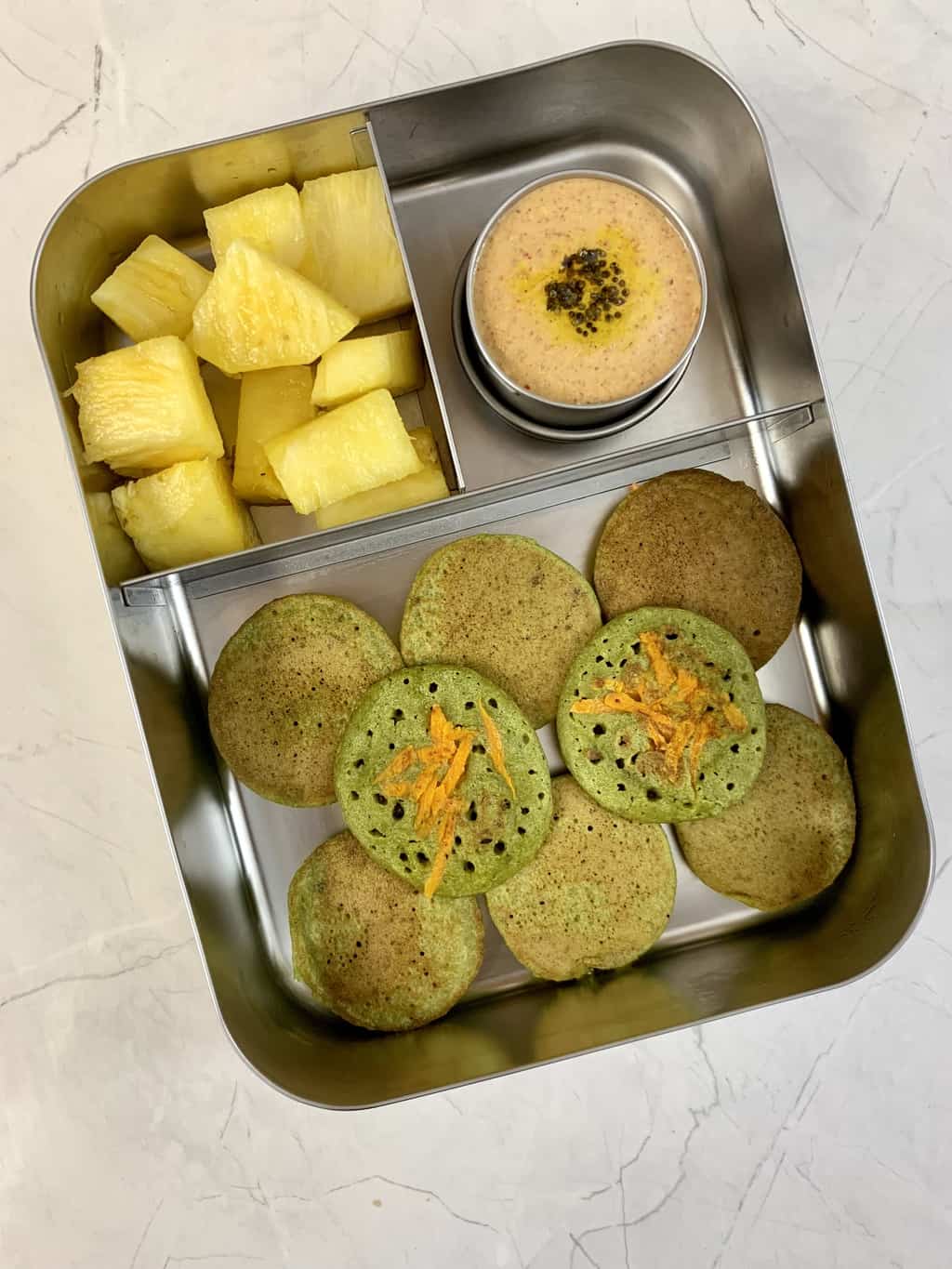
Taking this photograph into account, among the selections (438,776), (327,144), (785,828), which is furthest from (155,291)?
(785,828)

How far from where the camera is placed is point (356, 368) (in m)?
0.97

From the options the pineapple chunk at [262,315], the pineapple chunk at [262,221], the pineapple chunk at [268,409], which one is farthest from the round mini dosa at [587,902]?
the pineapple chunk at [262,221]

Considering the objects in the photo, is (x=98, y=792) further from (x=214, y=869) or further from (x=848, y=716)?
(x=848, y=716)

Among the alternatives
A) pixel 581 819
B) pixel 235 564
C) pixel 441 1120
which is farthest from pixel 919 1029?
pixel 235 564

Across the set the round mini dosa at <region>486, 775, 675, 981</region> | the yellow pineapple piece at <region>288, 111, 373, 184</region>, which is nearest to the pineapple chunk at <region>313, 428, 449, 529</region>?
the yellow pineapple piece at <region>288, 111, 373, 184</region>

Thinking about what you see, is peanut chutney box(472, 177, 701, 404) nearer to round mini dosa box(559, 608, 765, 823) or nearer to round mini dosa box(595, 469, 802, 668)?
round mini dosa box(595, 469, 802, 668)

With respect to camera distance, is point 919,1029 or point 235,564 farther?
point 919,1029

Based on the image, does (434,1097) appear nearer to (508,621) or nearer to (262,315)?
(508,621)

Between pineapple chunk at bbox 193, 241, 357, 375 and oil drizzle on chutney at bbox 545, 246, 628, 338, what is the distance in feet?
0.77

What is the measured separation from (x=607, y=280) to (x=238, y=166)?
1.49 ft

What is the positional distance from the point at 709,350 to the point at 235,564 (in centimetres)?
68

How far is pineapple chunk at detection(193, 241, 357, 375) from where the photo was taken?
3.06 ft

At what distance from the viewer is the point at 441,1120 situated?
114 cm

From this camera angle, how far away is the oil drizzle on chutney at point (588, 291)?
0.98 metres
